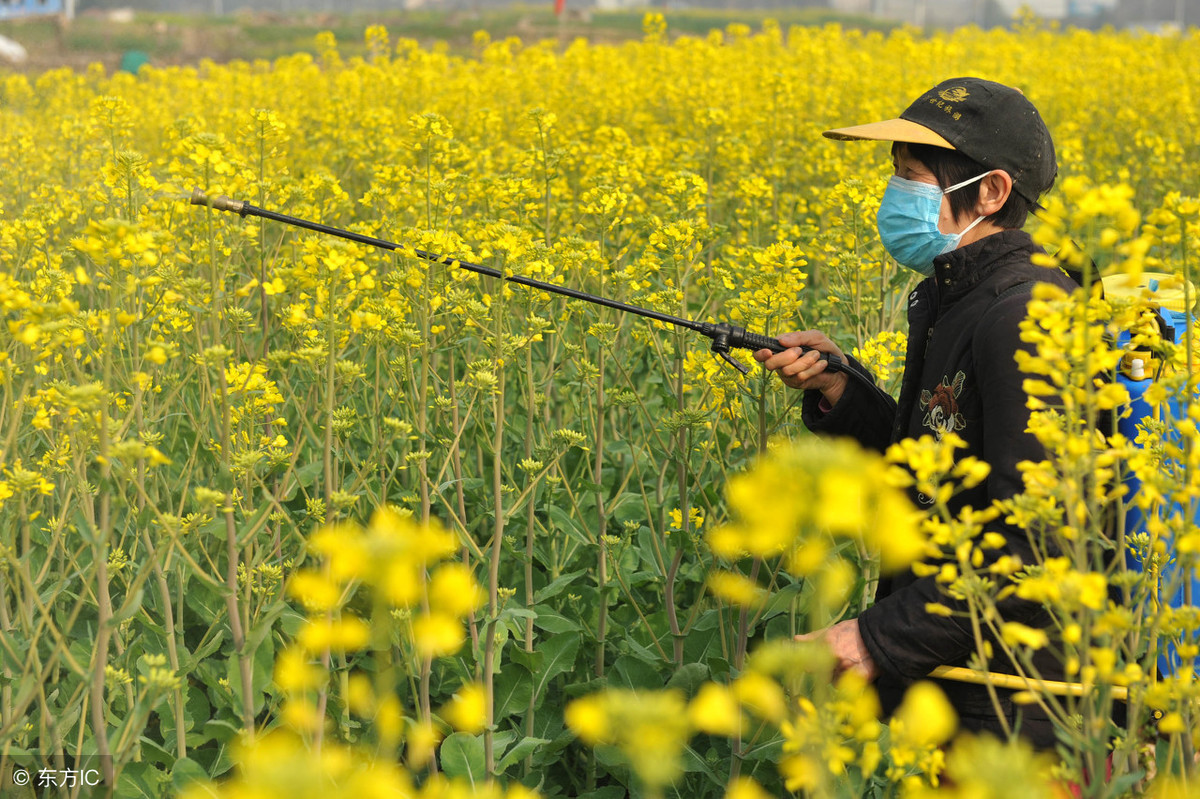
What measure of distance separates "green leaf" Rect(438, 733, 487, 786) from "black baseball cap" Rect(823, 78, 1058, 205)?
168 centimetres

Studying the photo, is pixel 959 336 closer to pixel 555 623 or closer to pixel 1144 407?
pixel 1144 407

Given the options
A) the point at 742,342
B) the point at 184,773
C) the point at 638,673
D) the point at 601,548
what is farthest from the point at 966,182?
the point at 184,773

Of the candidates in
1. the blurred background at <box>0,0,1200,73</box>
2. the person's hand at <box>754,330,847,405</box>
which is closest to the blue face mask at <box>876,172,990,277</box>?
the person's hand at <box>754,330,847,405</box>

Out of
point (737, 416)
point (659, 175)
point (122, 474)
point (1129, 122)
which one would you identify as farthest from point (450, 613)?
point (1129, 122)

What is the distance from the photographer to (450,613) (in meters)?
1.09

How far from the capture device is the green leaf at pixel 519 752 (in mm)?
2709

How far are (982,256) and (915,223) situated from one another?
0.21 meters

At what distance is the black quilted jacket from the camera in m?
2.08

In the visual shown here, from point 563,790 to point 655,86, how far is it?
784 cm

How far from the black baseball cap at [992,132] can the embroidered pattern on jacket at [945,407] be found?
484 mm

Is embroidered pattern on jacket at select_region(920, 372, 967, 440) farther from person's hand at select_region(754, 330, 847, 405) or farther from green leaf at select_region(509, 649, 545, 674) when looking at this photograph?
green leaf at select_region(509, 649, 545, 674)

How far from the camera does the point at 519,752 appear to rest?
2748mm

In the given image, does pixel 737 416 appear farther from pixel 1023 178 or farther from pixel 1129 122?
pixel 1129 122

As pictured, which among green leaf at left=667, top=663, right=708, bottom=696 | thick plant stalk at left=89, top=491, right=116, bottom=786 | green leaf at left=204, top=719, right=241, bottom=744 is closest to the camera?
thick plant stalk at left=89, top=491, right=116, bottom=786
